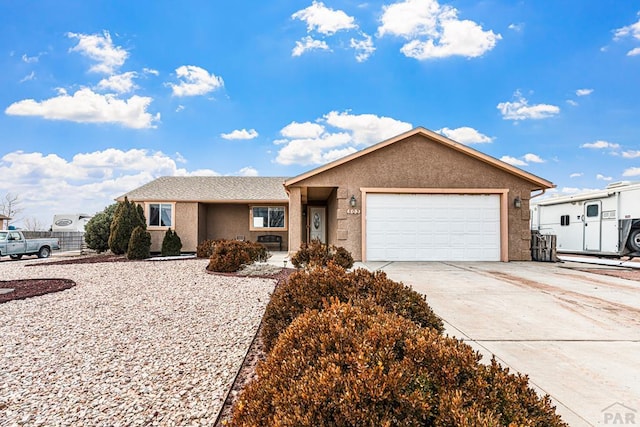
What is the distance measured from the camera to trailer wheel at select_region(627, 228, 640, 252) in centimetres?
1305

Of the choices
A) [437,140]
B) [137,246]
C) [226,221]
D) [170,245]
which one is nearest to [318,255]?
[437,140]

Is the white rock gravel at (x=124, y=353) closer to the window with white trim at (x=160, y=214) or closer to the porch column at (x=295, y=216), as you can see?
the porch column at (x=295, y=216)

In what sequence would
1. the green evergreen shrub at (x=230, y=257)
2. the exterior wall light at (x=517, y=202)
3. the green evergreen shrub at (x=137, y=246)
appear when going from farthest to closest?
the green evergreen shrub at (x=137, y=246), the exterior wall light at (x=517, y=202), the green evergreen shrub at (x=230, y=257)

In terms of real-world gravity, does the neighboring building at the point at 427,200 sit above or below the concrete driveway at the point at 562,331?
above

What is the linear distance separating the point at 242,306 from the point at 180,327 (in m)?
1.34

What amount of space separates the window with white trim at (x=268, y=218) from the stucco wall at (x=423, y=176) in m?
6.48

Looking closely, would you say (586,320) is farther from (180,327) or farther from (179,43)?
(179,43)

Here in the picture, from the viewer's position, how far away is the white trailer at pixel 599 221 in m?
13.2

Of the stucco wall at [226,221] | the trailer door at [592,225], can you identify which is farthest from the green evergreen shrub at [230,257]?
the trailer door at [592,225]

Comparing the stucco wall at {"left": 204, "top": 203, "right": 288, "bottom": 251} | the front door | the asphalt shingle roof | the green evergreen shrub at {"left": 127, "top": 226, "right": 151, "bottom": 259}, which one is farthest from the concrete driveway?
the stucco wall at {"left": 204, "top": 203, "right": 288, "bottom": 251}

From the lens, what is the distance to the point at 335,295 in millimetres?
3477

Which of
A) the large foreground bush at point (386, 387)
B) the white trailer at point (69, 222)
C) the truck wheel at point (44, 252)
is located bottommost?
the truck wheel at point (44, 252)

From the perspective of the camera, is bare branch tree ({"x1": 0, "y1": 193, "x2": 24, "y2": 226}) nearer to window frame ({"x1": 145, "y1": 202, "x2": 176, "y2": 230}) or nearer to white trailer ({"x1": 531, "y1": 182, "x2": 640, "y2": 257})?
window frame ({"x1": 145, "y1": 202, "x2": 176, "y2": 230})

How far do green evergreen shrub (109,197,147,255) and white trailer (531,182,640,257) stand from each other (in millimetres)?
17164
